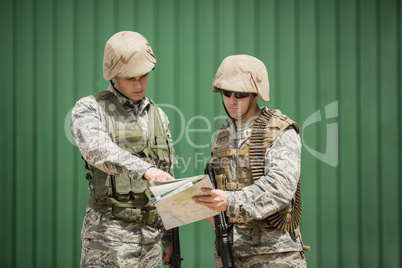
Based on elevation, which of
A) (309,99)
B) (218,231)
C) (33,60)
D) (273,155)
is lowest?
(218,231)

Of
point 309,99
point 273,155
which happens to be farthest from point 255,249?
point 309,99

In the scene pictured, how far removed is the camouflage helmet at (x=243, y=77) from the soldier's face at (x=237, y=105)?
6 cm

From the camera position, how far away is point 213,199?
175 cm

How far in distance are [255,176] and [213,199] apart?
10.9 inches

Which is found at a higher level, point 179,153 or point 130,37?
point 130,37

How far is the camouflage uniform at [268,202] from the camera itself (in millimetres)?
1816

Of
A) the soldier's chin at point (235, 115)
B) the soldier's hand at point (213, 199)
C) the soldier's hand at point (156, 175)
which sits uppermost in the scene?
the soldier's chin at point (235, 115)

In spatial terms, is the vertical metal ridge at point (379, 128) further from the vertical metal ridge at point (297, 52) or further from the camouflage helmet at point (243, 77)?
the camouflage helmet at point (243, 77)

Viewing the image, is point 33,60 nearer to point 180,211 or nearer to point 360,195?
point 180,211

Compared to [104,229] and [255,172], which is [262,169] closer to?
[255,172]

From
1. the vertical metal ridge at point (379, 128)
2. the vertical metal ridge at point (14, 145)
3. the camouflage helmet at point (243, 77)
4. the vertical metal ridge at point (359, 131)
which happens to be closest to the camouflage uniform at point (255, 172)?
the camouflage helmet at point (243, 77)

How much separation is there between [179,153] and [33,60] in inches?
57.6

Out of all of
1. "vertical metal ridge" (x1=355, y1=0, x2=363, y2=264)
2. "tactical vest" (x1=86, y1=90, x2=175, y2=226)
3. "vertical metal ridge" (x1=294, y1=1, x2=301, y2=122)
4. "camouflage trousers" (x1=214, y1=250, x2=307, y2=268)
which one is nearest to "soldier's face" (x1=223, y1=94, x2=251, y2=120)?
"tactical vest" (x1=86, y1=90, x2=175, y2=226)

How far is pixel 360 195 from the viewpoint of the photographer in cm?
367
